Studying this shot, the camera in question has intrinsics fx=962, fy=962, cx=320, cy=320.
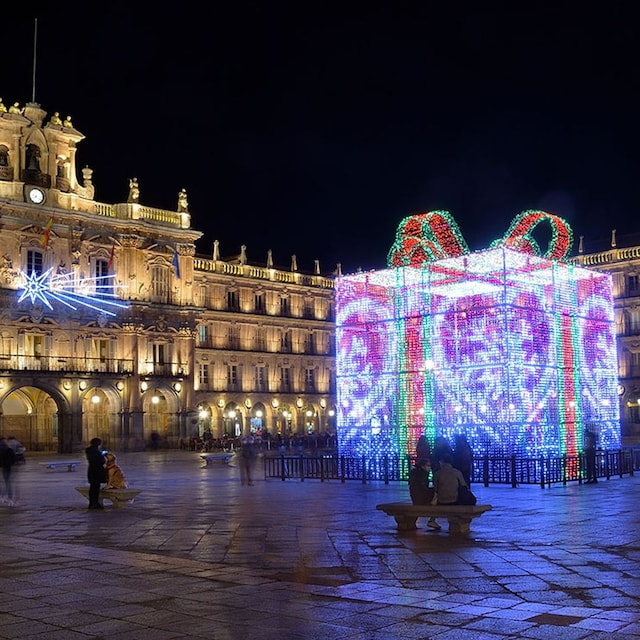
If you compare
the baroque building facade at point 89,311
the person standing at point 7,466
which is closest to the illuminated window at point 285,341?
the baroque building facade at point 89,311

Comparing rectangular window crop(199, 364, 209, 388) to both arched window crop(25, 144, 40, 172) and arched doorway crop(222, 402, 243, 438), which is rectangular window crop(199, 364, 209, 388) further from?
arched window crop(25, 144, 40, 172)

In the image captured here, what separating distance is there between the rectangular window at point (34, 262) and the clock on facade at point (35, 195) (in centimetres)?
274

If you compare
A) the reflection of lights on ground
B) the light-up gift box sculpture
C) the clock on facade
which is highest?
the clock on facade

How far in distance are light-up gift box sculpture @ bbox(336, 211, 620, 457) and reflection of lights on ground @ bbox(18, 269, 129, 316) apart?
28422 mm

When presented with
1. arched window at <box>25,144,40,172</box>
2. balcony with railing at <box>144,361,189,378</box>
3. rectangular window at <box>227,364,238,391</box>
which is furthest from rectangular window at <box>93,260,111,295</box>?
rectangular window at <box>227,364,238,391</box>

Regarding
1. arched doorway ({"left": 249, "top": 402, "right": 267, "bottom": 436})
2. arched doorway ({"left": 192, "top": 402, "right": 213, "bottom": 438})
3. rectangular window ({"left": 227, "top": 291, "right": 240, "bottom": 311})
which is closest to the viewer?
arched doorway ({"left": 192, "top": 402, "right": 213, "bottom": 438})

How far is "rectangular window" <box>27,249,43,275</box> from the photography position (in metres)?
52.2

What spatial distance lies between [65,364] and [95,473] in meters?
34.5

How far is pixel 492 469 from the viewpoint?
2367 centimetres

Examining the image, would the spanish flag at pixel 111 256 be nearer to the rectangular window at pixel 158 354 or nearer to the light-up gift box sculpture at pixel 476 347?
the rectangular window at pixel 158 354

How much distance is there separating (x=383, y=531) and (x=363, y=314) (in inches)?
495

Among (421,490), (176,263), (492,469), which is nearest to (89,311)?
(176,263)

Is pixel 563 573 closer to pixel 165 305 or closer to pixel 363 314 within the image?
pixel 363 314

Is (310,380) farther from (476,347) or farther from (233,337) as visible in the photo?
(476,347)
